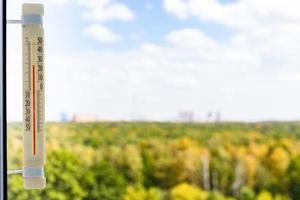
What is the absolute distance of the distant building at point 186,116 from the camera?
364 cm

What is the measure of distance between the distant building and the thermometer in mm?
2070

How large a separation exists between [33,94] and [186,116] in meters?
2.12

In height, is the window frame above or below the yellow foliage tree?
above

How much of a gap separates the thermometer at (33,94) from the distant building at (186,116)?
6.79 ft

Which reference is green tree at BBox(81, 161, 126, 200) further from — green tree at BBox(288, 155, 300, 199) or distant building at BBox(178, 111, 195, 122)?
green tree at BBox(288, 155, 300, 199)

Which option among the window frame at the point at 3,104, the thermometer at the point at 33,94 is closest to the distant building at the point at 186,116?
the thermometer at the point at 33,94

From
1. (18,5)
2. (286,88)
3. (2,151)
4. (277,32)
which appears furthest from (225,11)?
(2,151)

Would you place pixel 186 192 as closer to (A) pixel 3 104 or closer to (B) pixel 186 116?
(B) pixel 186 116

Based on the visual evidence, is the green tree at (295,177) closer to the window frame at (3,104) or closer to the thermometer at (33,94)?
the thermometer at (33,94)

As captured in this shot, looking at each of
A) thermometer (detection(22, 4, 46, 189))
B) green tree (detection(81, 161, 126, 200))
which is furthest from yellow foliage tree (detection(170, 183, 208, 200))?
thermometer (detection(22, 4, 46, 189))

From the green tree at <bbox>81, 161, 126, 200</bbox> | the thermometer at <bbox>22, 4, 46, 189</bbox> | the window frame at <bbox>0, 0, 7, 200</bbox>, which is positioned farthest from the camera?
the green tree at <bbox>81, 161, 126, 200</bbox>

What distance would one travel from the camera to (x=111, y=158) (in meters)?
3.68

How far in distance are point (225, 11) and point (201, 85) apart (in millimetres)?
412

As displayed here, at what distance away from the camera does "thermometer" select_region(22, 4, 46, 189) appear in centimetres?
158
